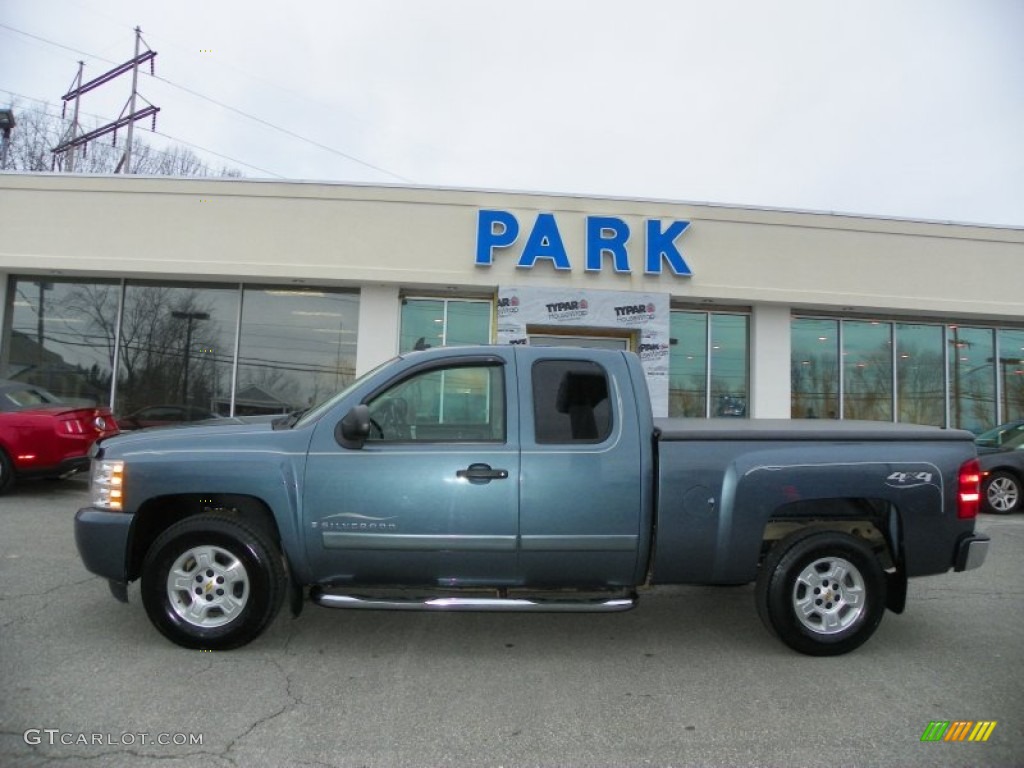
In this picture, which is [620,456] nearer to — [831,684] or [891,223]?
[831,684]

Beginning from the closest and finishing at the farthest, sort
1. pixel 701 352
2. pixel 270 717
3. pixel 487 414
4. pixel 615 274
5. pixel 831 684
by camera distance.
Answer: pixel 270 717, pixel 831 684, pixel 487 414, pixel 615 274, pixel 701 352

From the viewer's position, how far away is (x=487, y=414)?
452 centimetres

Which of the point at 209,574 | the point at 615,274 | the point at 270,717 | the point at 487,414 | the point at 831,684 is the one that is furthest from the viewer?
the point at 615,274

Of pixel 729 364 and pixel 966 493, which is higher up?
pixel 729 364

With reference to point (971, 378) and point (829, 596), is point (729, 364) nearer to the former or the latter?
point (971, 378)

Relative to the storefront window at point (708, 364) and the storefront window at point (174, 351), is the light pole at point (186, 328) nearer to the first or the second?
the storefront window at point (174, 351)

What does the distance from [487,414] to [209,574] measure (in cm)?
199

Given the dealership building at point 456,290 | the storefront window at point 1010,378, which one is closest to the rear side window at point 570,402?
the dealership building at point 456,290

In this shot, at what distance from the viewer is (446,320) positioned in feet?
44.5

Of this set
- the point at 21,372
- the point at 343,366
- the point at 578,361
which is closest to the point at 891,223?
the point at 343,366

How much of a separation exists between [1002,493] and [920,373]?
526cm

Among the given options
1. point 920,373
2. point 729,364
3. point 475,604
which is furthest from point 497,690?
point 920,373

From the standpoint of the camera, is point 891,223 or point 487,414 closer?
point 487,414

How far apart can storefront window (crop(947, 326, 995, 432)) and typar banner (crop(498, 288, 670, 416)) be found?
6763 mm
